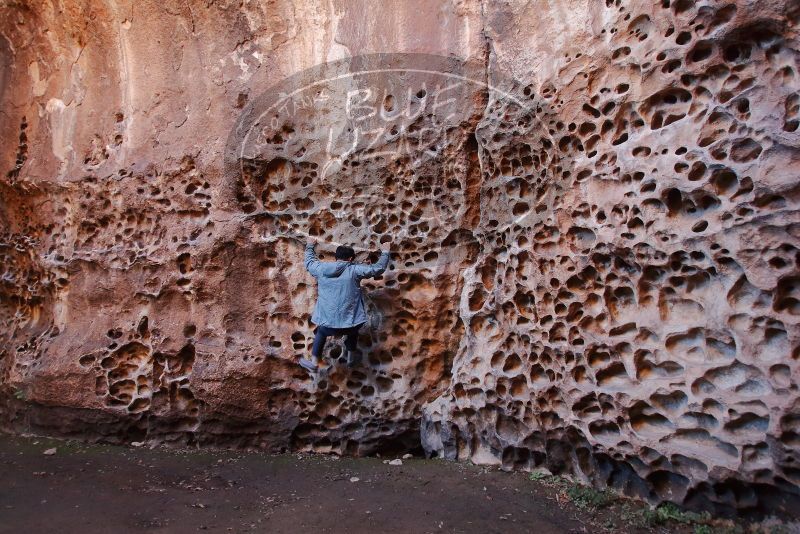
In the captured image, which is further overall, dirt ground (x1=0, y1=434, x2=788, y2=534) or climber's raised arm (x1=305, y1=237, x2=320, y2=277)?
climber's raised arm (x1=305, y1=237, x2=320, y2=277)

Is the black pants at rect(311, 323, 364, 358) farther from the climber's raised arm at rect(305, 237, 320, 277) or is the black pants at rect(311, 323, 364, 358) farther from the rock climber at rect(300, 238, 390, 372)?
the climber's raised arm at rect(305, 237, 320, 277)

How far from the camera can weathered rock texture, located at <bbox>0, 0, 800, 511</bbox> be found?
10.6ft

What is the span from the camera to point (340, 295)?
4.48 meters

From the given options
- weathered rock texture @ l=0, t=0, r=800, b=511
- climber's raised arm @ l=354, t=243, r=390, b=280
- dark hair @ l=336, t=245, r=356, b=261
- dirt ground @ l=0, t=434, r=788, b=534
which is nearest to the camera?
weathered rock texture @ l=0, t=0, r=800, b=511

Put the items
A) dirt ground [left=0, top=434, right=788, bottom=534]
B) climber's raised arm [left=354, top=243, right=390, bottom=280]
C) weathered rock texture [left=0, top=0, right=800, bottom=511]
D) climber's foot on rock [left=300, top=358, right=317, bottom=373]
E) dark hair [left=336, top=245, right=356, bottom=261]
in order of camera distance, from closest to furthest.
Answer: weathered rock texture [left=0, top=0, right=800, bottom=511], dirt ground [left=0, top=434, right=788, bottom=534], climber's raised arm [left=354, top=243, right=390, bottom=280], dark hair [left=336, top=245, right=356, bottom=261], climber's foot on rock [left=300, top=358, right=317, bottom=373]

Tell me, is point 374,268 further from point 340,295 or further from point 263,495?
point 263,495

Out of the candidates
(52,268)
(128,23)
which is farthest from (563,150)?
(52,268)

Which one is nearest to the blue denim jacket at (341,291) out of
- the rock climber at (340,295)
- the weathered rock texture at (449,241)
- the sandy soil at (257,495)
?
the rock climber at (340,295)

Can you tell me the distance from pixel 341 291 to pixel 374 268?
30 cm

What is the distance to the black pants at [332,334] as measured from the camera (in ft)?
14.8
